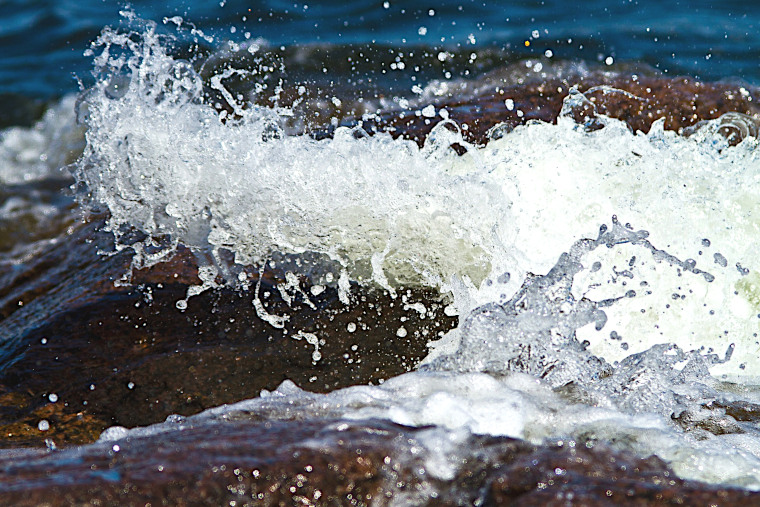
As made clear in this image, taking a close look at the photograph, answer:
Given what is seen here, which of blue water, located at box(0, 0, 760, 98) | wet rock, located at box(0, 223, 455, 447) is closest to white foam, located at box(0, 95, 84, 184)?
blue water, located at box(0, 0, 760, 98)

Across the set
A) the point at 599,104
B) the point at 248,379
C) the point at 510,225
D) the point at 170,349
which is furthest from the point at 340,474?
the point at 599,104

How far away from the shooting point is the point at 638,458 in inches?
72.3

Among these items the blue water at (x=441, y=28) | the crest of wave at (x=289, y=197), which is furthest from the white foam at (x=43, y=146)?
the crest of wave at (x=289, y=197)

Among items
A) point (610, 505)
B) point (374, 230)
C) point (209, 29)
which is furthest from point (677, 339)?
point (209, 29)

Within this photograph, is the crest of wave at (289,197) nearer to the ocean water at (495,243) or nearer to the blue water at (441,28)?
the ocean water at (495,243)

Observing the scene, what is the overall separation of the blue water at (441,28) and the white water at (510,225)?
2.93m

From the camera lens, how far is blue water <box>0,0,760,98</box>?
20.9 ft

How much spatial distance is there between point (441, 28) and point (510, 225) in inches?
162

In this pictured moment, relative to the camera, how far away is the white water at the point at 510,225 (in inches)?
102

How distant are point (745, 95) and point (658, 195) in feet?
6.65

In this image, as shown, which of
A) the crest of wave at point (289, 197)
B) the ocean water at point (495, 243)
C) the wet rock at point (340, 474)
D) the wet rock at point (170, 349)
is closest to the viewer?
the wet rock at point (340, 474)

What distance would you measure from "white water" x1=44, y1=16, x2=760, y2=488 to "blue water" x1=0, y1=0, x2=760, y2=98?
2.93 m

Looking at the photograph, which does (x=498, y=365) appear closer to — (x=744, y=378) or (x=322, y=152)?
(x=744, y=378)

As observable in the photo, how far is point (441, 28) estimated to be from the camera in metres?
6.85
